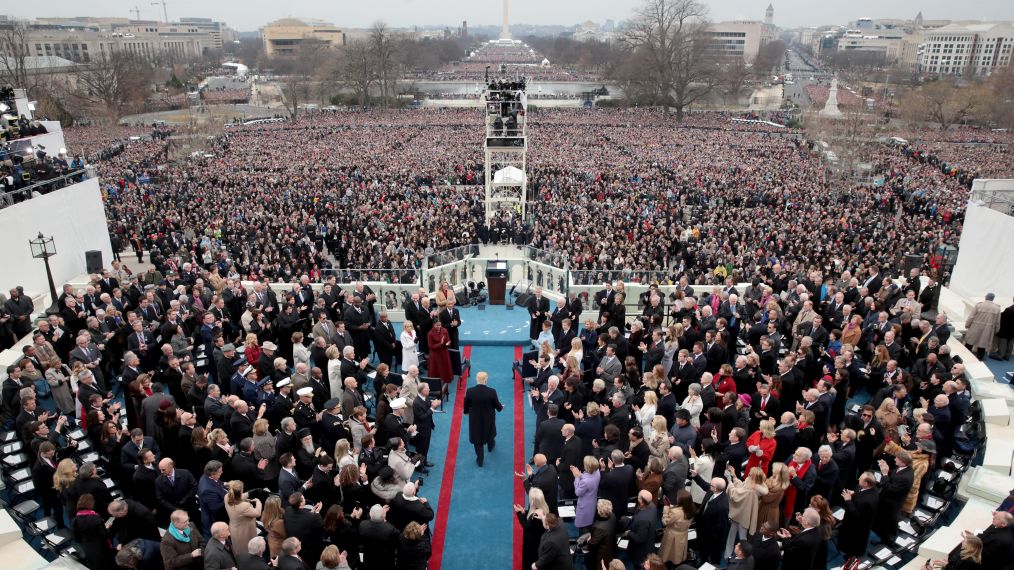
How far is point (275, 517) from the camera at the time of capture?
554 cm

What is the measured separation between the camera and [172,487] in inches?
244

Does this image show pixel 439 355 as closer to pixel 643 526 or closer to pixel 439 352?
pixel 439 352

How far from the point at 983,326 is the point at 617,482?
7799 millimetres

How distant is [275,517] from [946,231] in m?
22.1

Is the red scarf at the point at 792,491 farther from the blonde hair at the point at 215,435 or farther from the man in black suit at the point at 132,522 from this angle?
the man in black suit at the point at 132,522

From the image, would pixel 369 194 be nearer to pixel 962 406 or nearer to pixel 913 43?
pixel 962 406

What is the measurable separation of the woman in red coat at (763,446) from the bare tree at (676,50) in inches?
2119

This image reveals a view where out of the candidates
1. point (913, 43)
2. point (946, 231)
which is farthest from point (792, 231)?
point (913, 43)

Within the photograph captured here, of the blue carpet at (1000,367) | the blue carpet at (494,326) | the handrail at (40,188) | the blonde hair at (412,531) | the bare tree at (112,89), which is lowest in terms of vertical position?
the blue carpet at (494,326)

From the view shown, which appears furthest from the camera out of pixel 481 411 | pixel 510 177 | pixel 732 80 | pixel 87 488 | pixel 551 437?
pixel 732 80

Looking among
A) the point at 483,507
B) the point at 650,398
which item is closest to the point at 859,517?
the point at 650,398

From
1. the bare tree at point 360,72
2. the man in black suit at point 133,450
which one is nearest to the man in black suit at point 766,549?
the man in black suit at point 133,450

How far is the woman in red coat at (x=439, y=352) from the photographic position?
31.7 feet

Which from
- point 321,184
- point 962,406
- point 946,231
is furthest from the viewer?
point 321,184
